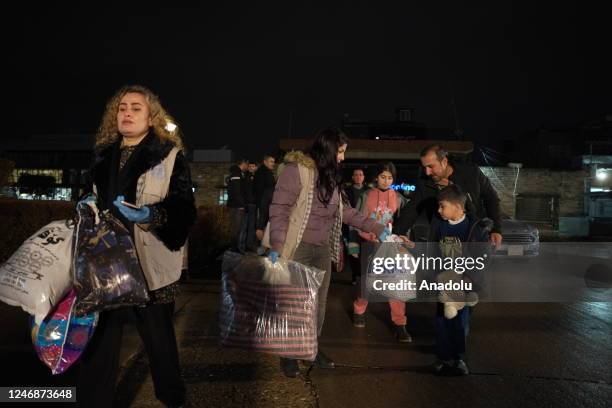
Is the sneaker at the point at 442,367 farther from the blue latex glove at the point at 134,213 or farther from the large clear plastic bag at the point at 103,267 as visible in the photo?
the blue latex glove at the point at 134,213

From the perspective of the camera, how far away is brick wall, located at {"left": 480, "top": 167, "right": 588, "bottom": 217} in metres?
27.3

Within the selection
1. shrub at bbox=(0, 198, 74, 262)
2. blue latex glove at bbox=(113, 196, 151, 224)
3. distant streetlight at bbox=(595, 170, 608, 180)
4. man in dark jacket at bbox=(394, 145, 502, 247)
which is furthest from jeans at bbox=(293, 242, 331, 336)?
distant streetlight at bbox=(595, 170, 608, 180)

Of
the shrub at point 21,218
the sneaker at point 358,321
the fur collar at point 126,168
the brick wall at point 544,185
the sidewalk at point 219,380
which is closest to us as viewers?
the fur collar at point 126,168

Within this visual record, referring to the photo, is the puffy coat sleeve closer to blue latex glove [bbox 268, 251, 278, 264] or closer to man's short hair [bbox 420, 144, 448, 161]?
blue latex glove [bbox 268, 251, 278, 264]

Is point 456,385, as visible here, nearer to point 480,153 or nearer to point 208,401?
point 208,401

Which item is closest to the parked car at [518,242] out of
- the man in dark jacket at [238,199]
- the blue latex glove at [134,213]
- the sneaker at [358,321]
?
the man in dark jacket at [238,199]

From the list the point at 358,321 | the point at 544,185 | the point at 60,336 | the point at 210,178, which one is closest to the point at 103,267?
the point at 60,336

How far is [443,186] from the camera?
15.5 feet

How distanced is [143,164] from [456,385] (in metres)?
2.80

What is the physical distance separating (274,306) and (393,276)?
1.82 m

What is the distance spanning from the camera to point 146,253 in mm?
2820

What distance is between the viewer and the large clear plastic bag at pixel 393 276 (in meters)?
5.26

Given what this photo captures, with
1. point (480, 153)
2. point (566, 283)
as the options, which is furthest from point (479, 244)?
point (480, 153)

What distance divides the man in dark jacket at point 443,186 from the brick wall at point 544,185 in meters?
23.5
